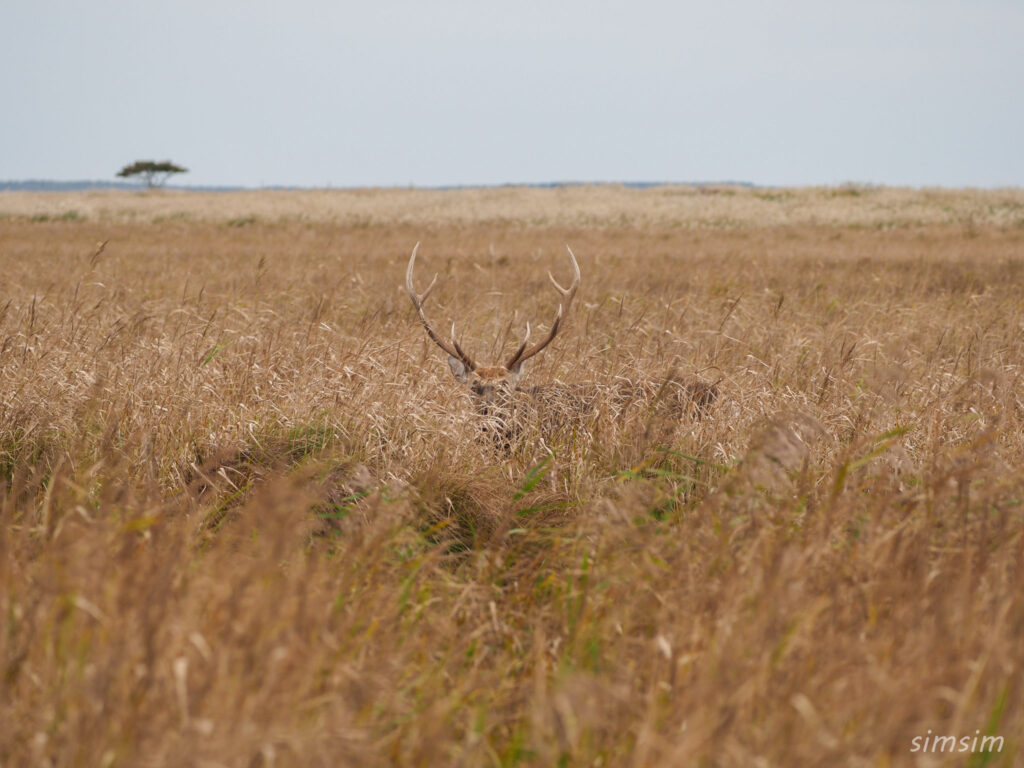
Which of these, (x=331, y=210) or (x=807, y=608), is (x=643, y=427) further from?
(x=331, y=210)

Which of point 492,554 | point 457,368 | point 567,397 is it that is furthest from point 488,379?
point 492,554

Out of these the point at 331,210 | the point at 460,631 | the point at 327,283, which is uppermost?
the point at 331,210

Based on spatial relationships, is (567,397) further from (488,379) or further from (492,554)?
(492,554)

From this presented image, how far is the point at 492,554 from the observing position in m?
2.72

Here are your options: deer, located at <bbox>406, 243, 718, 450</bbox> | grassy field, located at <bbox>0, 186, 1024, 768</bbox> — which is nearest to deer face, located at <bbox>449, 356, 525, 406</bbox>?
deer, located at <bbox>406, 243, 718, 450</bbox>

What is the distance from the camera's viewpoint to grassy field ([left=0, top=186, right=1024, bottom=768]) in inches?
57.1

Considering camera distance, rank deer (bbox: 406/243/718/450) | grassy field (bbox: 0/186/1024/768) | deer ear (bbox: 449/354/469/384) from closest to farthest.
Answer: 1. grassy field (bbox: 0/186/1024/768)
2. deer (bbox: 406/243/718/450)
3. deer ear (bbox: 449/354/469/384)

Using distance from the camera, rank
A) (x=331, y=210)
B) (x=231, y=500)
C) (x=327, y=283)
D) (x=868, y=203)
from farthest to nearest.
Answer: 1. (x=868, y=203)
2. (x=331, y=210)
3. (x=327, y=283)
4. (x=231, y=500)

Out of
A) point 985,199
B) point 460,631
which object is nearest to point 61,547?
point 460,631

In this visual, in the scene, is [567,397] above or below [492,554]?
above

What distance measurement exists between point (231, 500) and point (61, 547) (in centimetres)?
132

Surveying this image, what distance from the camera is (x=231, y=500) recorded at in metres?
3.18

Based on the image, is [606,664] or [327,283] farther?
[327,283]

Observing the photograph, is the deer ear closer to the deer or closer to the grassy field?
the deer
